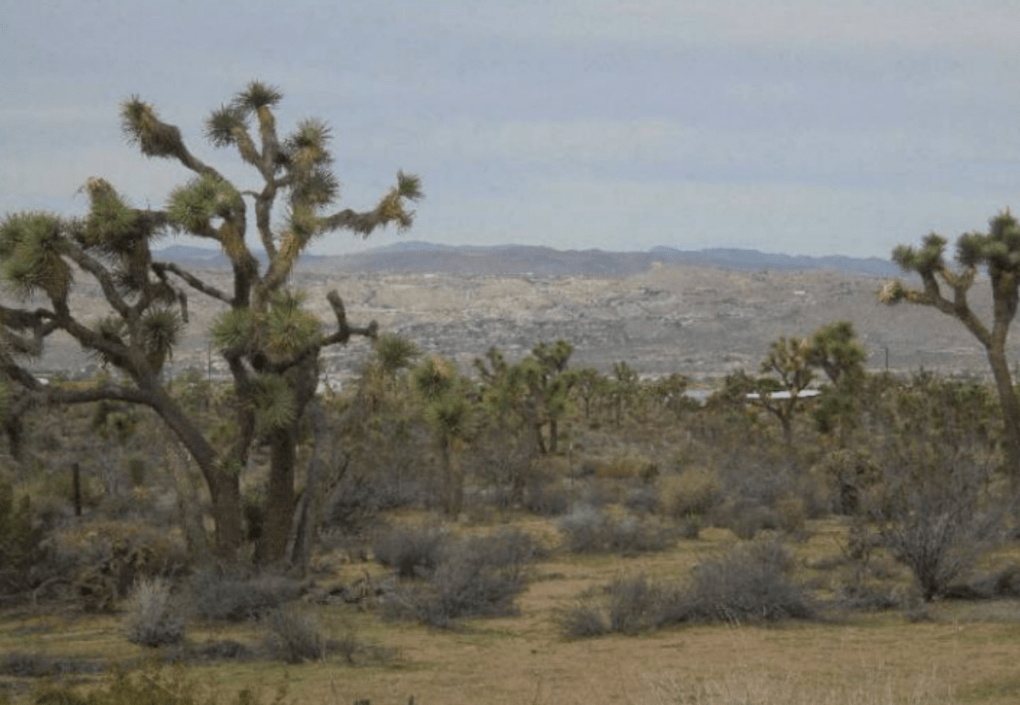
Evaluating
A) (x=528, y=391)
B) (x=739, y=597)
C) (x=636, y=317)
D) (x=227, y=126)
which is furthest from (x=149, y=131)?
(x=636, y=317)

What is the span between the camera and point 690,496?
2586 cm

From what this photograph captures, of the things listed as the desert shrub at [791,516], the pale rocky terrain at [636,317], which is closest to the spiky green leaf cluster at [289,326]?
the desert shrub at [791,516]

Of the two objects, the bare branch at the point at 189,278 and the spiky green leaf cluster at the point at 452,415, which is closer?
the bare branch at the point at 189,278

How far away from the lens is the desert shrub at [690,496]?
2591cm

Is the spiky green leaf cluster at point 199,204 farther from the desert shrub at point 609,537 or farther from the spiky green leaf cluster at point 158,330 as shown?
the desert shrub at point 609,537

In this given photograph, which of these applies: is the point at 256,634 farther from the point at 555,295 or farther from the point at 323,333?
the point at 555,295

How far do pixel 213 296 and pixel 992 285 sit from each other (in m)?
12.6

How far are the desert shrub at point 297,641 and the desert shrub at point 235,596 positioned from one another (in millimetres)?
2133

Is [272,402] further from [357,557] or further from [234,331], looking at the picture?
[357,557]

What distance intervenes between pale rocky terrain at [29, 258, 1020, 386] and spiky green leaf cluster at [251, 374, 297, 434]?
262 feet

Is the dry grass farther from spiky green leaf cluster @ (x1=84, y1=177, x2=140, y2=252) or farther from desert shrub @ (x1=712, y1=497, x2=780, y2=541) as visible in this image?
desert shrub @ (x1=712, y1=497, x2=780, y2=541)

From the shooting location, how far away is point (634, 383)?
61156 millimetres

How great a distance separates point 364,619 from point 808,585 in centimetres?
504

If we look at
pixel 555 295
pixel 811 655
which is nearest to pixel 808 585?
pixel 811 655
